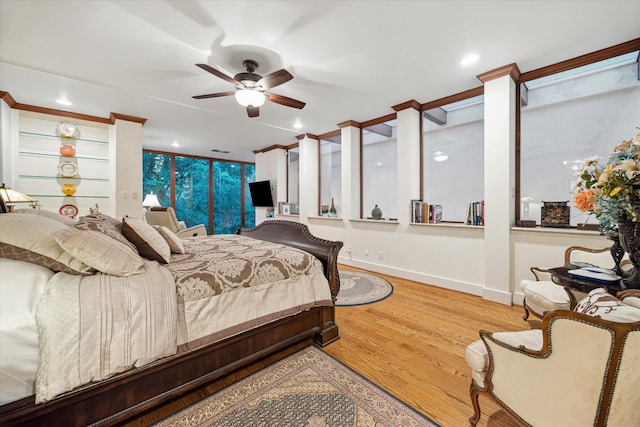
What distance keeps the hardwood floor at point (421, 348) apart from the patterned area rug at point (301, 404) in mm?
85

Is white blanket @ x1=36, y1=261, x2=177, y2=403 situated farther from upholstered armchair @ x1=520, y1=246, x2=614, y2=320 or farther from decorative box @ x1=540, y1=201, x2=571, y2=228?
decorative box @ x1=540, y1=201, x2=571, y2=228

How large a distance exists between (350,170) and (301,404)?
3.86 meters

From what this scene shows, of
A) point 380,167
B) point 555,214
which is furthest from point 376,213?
point 555,214

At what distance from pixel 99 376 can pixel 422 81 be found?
386 centimetres

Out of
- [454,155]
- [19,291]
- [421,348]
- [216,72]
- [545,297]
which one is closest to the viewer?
[19,291]

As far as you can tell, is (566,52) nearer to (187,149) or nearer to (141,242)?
(141,242)

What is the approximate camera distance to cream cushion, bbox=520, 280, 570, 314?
6.16ft

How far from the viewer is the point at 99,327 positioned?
1152 millimetres

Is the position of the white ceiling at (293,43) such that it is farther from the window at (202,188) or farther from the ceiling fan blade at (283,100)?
the window at (202,188)

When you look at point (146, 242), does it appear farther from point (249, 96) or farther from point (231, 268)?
point (249, 96)

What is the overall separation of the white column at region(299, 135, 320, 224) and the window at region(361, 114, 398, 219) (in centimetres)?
123

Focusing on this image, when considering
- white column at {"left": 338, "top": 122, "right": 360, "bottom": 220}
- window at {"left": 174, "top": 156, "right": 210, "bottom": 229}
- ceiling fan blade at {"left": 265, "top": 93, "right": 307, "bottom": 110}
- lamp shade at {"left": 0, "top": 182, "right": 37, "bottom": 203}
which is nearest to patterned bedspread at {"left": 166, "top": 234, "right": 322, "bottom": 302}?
ceiling fan blade at {"left": 265, "top": 93, "right": 307, "bottom": 110}

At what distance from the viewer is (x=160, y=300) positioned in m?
1.32

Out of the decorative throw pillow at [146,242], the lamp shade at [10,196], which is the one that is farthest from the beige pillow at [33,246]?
the lamp shade at [10,196]
